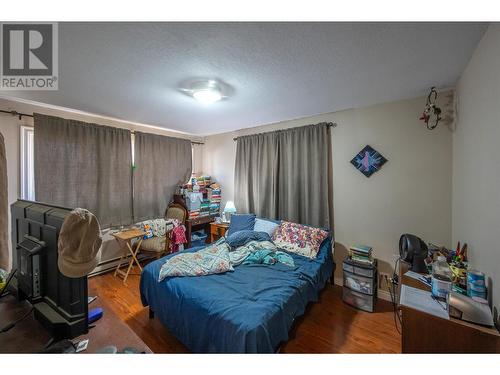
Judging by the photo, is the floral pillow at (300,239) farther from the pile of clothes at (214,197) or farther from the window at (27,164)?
the window at (27,164)

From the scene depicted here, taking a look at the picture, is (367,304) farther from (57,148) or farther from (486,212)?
(57,148)

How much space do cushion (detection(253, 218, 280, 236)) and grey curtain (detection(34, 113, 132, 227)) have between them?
2.11 metres

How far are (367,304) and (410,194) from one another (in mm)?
1334

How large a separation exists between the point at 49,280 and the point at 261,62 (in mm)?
1845

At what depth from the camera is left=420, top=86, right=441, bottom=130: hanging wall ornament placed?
2088 mm

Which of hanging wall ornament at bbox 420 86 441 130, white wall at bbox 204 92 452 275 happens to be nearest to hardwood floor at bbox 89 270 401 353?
white wall at bbox 204 92 452 275

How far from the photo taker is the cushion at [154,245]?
3.12 m

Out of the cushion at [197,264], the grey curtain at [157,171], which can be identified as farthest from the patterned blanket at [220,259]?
the grey curtain at [157,171]

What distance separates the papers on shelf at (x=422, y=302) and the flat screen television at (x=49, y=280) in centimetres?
176

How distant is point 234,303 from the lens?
60.9 inches

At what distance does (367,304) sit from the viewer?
7.43 feet

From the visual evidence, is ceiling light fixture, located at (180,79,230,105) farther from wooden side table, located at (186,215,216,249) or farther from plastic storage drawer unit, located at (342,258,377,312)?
plastic storage drawer unit, located at (342,258,377,312)

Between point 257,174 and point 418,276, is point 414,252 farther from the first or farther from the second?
point 257,174

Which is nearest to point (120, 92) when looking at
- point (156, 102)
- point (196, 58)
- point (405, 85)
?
point (156, 102)
